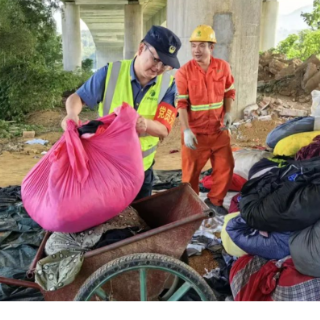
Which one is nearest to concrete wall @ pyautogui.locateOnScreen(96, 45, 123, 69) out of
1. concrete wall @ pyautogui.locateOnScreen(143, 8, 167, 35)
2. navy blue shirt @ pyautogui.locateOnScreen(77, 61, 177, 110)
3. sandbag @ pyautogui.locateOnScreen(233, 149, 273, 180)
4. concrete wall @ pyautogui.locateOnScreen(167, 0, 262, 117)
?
concrete wall @ pyautogui.locateOnScreen(143, 8, 167, 35)

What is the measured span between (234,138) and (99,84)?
5.96 meters

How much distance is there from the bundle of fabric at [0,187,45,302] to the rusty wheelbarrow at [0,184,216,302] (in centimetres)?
94

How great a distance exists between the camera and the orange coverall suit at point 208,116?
154 inches

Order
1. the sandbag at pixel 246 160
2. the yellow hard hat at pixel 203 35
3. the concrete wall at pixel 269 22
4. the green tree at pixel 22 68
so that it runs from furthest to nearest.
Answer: the concrete wall at pixel 269 22 < the green tree at pixel 22 68 < the sandbag at pixel 246 160 < the yellow hard hat at pixel 203 35

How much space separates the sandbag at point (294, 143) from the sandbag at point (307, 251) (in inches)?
50.7

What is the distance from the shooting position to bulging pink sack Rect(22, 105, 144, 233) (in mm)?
1855

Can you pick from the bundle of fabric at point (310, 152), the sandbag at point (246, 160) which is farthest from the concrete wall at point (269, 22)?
the bundle of fabric at point (310, 152)

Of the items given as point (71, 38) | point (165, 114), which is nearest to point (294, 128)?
point (165, 114)

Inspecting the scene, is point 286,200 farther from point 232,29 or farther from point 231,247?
point 232,29

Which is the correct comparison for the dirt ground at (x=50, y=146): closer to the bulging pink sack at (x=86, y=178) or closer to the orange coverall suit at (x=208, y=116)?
the orange coverall suit at (x=208, y=116)

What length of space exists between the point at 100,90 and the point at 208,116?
1.68 m

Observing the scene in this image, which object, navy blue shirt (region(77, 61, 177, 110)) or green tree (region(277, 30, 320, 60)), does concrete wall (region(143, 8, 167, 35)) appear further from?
navy blue shirt (region(77, 61, 177, 110))

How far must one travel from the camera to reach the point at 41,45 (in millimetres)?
13398
